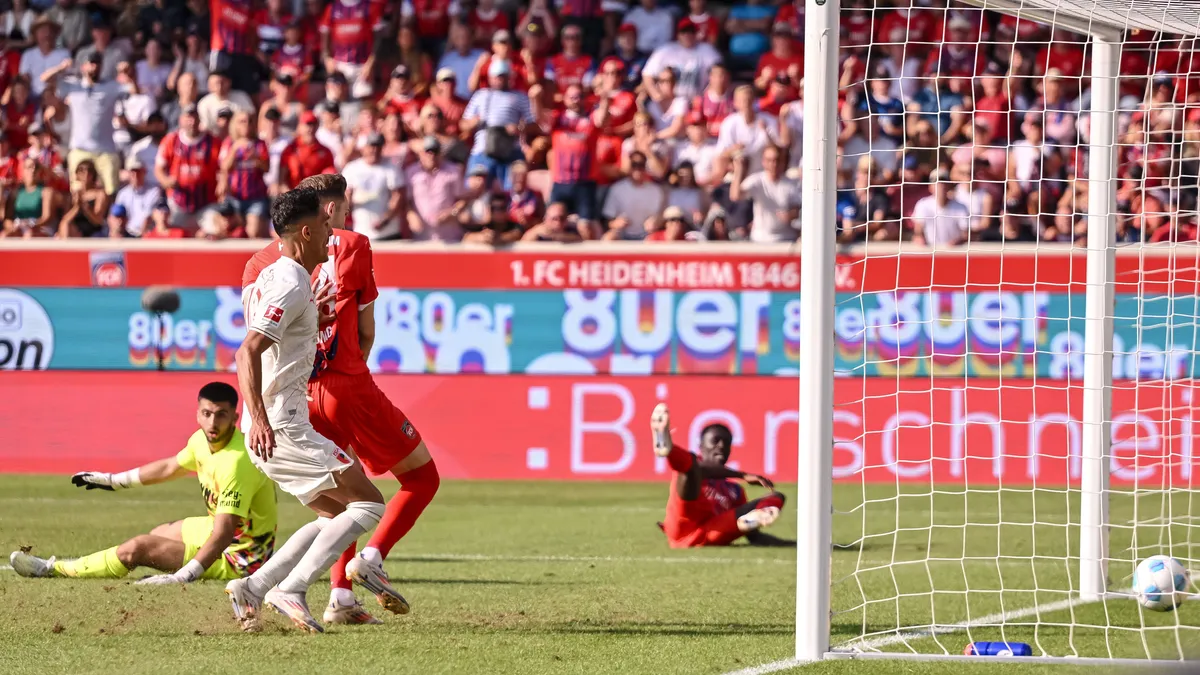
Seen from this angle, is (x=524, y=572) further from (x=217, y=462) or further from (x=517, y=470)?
(x=517, y=470)

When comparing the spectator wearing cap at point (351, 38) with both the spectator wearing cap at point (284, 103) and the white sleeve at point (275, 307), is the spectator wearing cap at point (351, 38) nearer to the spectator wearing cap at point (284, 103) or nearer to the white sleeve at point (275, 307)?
the spectator wearing cap at point (284, 103)

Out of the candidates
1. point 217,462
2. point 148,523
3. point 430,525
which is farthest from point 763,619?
point 148,523

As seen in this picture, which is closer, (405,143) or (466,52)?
(405,143)

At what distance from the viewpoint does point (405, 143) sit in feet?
53.0

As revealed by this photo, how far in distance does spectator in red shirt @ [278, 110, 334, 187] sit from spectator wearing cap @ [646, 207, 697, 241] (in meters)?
3.45

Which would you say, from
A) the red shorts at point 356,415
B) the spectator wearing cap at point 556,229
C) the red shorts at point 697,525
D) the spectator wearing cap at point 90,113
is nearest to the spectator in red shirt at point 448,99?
the spectator wearing cap at point 556,229

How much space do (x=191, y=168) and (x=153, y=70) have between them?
6.41ft

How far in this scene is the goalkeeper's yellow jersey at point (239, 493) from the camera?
778cm

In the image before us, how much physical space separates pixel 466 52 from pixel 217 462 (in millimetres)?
10228

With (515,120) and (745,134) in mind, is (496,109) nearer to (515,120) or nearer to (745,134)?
(515,120)

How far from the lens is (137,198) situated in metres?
16.1

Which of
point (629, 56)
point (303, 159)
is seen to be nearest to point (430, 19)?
point (629, 56)

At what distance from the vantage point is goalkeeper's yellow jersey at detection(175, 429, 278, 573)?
7.78 metres

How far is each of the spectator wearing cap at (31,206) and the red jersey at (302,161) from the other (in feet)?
7.96
